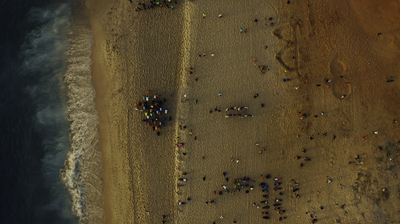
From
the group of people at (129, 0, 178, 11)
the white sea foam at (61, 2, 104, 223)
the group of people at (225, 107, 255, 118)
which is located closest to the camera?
the group of people at (225, 107, 255, 118)

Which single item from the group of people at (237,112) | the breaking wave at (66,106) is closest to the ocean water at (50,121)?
the breaking wave at (66,106)

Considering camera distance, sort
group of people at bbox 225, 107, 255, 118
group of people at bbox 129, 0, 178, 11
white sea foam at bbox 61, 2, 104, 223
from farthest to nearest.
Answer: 1. white sea foam at bbox 61, 2, 104, 223
2. group of people at bbox 129, 0, 178, 11
3. group of people at bbox 225, 107, 255, 118

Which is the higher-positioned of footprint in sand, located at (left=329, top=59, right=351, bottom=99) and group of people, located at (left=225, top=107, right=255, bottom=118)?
footprint in sand, located at (left=329, top=59, right=351, bottom=99)

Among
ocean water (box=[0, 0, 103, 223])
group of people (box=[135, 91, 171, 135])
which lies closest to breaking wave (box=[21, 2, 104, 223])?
ocean water (box=[0, 0, 103, 223])

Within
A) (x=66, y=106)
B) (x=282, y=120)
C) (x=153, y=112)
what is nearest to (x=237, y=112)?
(x=282, y=120)

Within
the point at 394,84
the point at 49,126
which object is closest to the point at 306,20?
the point at 394,84

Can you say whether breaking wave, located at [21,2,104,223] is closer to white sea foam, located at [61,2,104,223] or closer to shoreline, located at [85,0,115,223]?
white sea foam, located at [61,2,104,223]

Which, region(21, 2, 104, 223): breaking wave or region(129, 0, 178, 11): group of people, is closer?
region(129, 0, 178, 11): group of people
